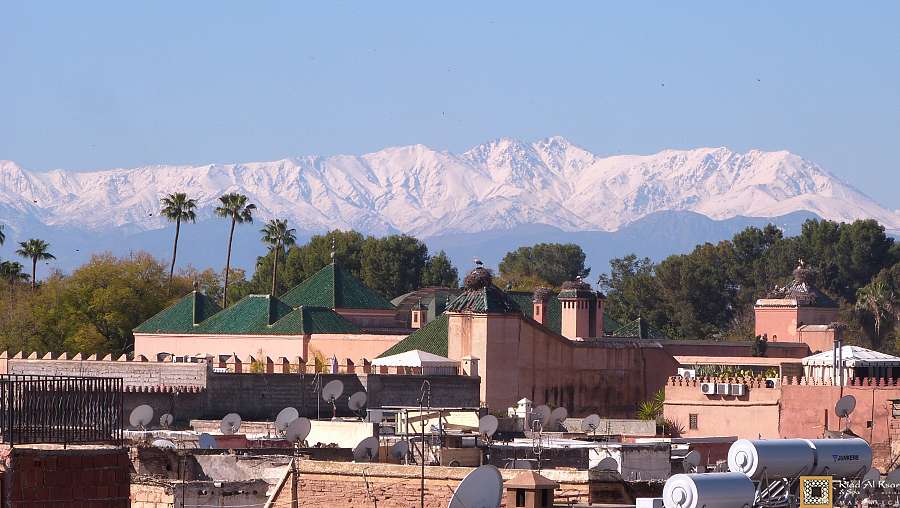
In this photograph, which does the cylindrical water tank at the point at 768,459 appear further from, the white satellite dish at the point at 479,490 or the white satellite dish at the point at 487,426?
the white satellite dish at the point at 487,426

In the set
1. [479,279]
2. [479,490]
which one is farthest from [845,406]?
[479,490]

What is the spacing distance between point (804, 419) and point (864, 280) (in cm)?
6721

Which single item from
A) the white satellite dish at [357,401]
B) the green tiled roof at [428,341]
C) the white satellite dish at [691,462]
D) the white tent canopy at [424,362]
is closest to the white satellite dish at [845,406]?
the white satellite dish at [357,401]

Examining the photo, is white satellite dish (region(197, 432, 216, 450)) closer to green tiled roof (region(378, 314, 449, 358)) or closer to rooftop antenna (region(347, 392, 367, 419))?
rooftop antenna (region(347, 392, 367, 419))

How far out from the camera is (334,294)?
83375mm

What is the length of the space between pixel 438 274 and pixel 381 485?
104249 mm

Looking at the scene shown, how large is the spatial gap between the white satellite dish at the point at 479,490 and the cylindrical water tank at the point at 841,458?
6.55 meters

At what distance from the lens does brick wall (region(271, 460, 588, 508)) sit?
92.3 feet

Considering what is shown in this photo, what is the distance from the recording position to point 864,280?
125m

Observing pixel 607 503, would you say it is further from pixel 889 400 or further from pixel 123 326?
pixel 123 326

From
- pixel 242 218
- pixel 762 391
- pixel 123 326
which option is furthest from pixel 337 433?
pixel 242 218

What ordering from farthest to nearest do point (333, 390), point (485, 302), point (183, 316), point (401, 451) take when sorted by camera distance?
1. point (183, 316)
2. point (485, 302)
3. point (333, 390)
4. point (401, 451)

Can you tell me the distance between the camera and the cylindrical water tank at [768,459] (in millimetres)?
28828

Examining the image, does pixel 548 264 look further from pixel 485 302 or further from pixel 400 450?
pixel 400 450
